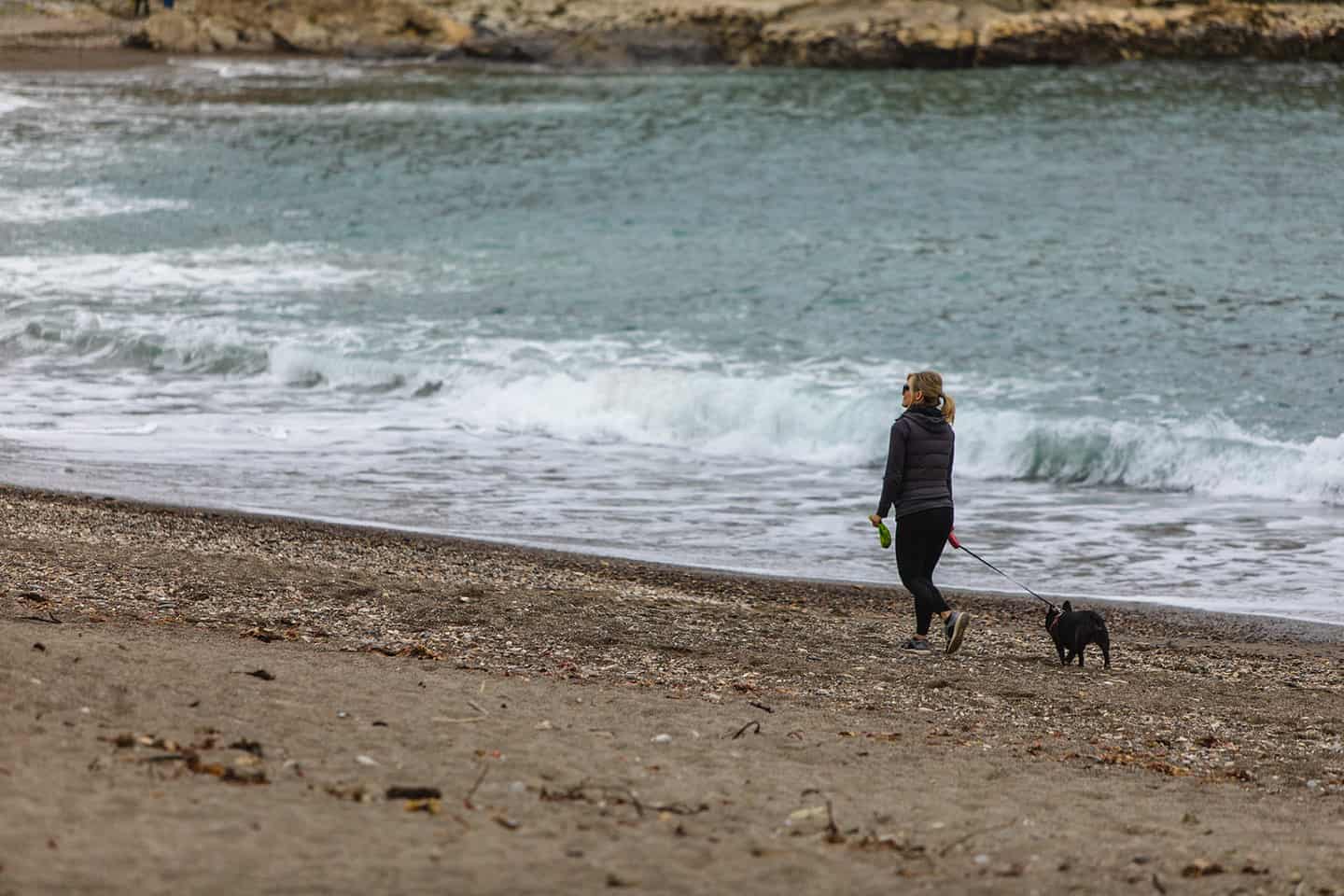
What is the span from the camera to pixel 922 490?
8.73m

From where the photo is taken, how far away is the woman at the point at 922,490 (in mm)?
8656

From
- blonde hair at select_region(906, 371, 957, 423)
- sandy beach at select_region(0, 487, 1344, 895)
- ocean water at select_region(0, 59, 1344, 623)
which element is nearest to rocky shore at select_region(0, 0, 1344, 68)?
ocean water at select_region(0, 59, 1344, 623)

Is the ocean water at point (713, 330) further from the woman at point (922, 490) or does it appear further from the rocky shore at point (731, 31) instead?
the rocky shore at point (731, 31)

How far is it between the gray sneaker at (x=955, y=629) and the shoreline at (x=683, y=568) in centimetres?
171

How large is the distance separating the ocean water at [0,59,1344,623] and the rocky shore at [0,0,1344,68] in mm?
13542

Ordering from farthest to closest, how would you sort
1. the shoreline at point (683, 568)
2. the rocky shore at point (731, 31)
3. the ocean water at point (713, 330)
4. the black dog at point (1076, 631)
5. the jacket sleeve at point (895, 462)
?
the rocky shore at point (731, 31), the ocean water at point (713, 330), the shoreline at point (683, 568), the jacket sleeve at point (895, 462), the black dog at point (1076, 631)

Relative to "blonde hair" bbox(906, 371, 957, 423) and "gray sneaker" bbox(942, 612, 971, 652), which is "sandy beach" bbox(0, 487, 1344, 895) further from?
"blonde hair" bbox(906, 371, 957, 423)

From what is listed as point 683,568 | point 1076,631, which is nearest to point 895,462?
point 1076,631

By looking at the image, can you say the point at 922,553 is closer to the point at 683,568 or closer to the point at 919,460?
the point at 919,460

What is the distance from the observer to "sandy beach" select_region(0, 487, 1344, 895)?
4.79 metres

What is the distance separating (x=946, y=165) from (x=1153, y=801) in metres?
25.3

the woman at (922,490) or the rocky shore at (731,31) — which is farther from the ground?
the rocky shore at (731,31)

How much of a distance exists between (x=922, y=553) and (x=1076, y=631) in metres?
0.95

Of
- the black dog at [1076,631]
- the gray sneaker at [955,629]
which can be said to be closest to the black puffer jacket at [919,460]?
the gray sneaker at [955,629]
